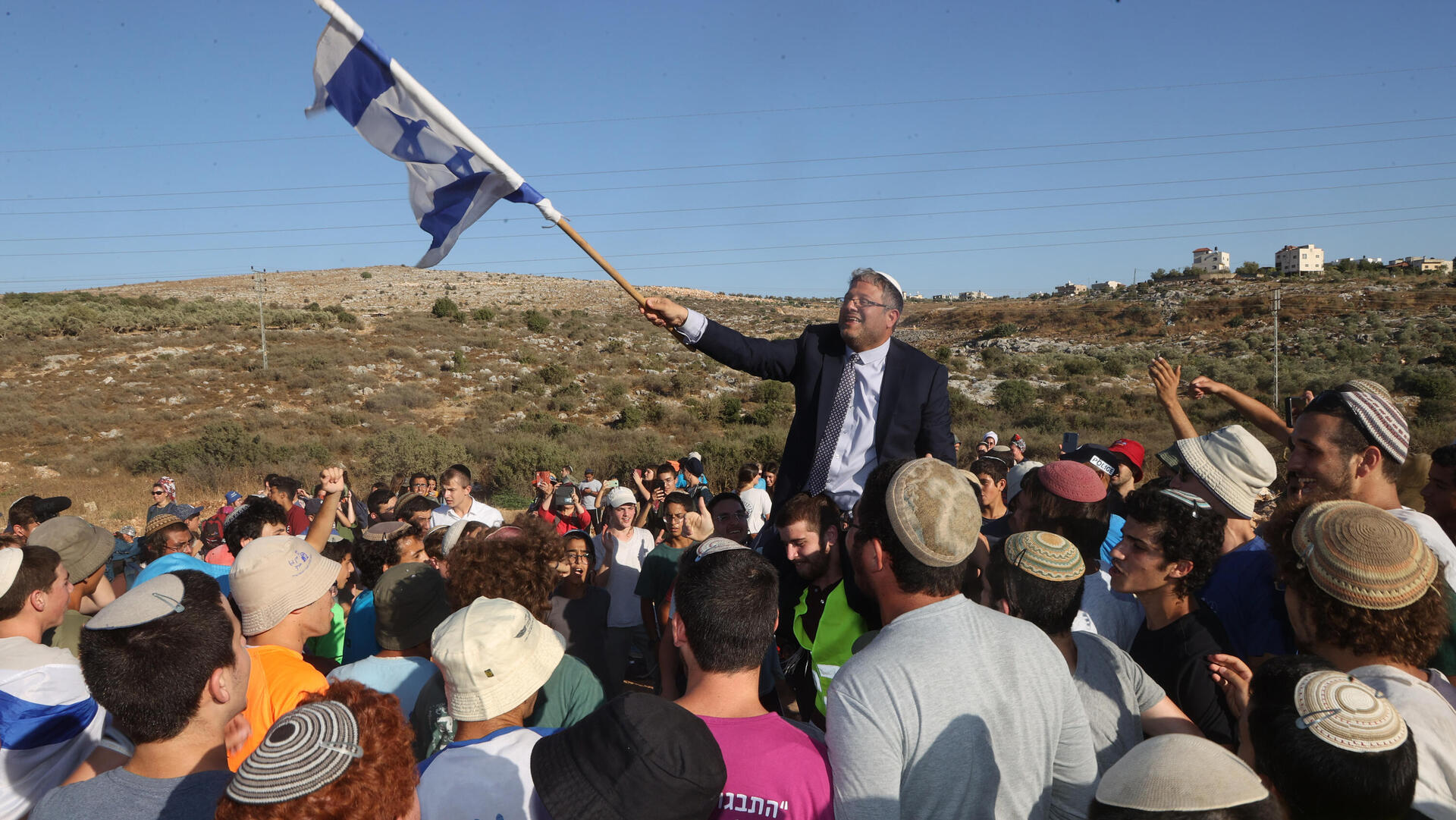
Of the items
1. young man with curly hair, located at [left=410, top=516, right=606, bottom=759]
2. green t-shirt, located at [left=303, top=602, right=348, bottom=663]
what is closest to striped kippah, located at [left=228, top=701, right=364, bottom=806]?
young man with curly hair, located at [left=410, top=516, right=606, bottom=759]

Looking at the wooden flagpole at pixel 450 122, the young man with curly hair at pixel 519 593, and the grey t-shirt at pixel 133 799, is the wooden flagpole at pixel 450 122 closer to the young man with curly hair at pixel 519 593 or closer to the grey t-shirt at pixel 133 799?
the young man with curly hair at pixel 519 593

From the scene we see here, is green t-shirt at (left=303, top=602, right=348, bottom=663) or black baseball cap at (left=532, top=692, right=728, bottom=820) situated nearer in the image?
black baseball cap at (left=532, top=692, right=728, bottom=820)

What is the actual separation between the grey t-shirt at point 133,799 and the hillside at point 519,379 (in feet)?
52.5

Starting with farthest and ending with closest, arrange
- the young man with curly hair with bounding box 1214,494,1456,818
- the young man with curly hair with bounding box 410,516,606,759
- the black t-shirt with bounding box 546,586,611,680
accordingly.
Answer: the black t-shirt with bounding box 546,586,611,680, the young man with curly hair with bounding box 410,516,606,759, the young man with curly hair with bounding box 1214,494,1456,818

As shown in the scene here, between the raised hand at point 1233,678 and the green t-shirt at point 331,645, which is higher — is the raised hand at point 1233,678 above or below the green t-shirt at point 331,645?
above

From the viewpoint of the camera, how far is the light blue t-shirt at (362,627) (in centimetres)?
435

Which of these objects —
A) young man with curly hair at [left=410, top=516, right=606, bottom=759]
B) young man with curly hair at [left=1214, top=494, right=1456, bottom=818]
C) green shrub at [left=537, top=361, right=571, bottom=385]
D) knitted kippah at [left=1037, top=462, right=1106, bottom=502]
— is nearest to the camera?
young man with curly hair at [left=1214, top=494, right=1456, bottom=818]

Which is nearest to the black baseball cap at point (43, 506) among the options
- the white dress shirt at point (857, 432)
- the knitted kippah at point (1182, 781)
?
the white dress shirt at point (857, 432)

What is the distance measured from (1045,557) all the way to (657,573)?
344 cm

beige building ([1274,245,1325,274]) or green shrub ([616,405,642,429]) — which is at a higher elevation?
beige building ([1274,245,1325,274])

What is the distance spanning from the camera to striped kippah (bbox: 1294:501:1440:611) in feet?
7.40

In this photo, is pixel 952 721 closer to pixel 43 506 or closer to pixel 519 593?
pixel 519 593

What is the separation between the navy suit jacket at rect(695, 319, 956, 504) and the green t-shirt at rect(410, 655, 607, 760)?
1.29 metres

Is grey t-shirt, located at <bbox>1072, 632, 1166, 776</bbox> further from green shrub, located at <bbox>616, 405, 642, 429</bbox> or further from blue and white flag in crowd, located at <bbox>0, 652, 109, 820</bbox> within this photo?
green shrub, located at <bbox>616, 405, 642, 429</bbox>
